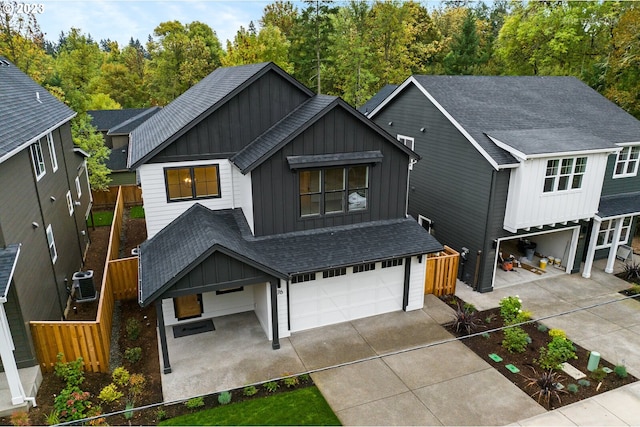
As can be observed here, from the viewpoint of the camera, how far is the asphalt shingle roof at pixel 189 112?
13406mm

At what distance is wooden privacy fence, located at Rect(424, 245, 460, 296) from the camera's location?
15.8 metres

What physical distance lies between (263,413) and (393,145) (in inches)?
359

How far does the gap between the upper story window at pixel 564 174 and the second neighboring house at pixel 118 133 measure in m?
25.4

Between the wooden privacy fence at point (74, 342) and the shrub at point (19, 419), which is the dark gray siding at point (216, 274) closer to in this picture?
the wooden privacy fence at point (74, 342)

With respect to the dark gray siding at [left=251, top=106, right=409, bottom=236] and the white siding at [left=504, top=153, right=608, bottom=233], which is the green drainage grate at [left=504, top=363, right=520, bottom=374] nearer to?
the white siding at [left=504, top=153, right=608, bottom=233]

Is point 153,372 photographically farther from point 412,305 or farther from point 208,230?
point 412,305

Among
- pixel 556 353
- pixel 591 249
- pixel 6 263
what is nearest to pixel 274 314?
pixel 6 263

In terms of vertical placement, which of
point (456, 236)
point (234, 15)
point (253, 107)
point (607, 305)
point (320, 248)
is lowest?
point (607, 305)

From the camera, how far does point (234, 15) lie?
53.8 meters

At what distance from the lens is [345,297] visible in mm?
13992

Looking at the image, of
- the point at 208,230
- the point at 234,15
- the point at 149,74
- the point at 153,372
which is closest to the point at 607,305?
the point at 208,230

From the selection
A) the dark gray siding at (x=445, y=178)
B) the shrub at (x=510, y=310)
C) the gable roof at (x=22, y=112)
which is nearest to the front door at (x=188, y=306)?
the gable roof at (x=22, y=112)

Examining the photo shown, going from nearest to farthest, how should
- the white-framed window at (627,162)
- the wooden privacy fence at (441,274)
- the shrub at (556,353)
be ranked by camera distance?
1. the shrub at (556,353)
2. the wooden privacy fence at (441,274)
3. the white-framed window at (627,162)

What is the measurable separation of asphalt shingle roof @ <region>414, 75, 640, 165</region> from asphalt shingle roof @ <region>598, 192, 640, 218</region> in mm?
2643
